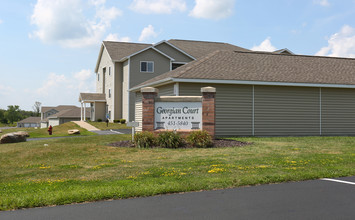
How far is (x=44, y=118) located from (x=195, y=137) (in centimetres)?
9226

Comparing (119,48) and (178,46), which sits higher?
(178,46)

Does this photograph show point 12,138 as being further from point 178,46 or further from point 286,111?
point 178,46

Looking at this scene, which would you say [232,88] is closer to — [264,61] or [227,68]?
[227,68]

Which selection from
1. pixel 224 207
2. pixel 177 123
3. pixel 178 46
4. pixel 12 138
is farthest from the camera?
pixel 178 46

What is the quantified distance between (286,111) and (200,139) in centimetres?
875

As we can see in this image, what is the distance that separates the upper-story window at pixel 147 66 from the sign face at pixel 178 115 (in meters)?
23.3

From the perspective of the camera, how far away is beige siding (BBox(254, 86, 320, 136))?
22.1 metres

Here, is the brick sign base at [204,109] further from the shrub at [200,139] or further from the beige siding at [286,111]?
the beige siding at [286,111]

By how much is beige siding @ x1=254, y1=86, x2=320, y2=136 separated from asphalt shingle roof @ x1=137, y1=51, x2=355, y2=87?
78cm

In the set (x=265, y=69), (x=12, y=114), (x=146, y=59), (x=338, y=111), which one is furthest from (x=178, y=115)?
(x=12, y=114)

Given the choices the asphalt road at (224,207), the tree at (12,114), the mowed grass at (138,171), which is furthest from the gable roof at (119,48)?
the tree at (12,114)

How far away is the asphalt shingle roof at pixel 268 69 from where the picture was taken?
70.9ft

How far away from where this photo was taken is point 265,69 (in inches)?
923

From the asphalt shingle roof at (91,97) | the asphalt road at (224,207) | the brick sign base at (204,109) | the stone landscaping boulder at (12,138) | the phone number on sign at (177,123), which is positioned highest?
the asphalt shingle roof at (91,97)
